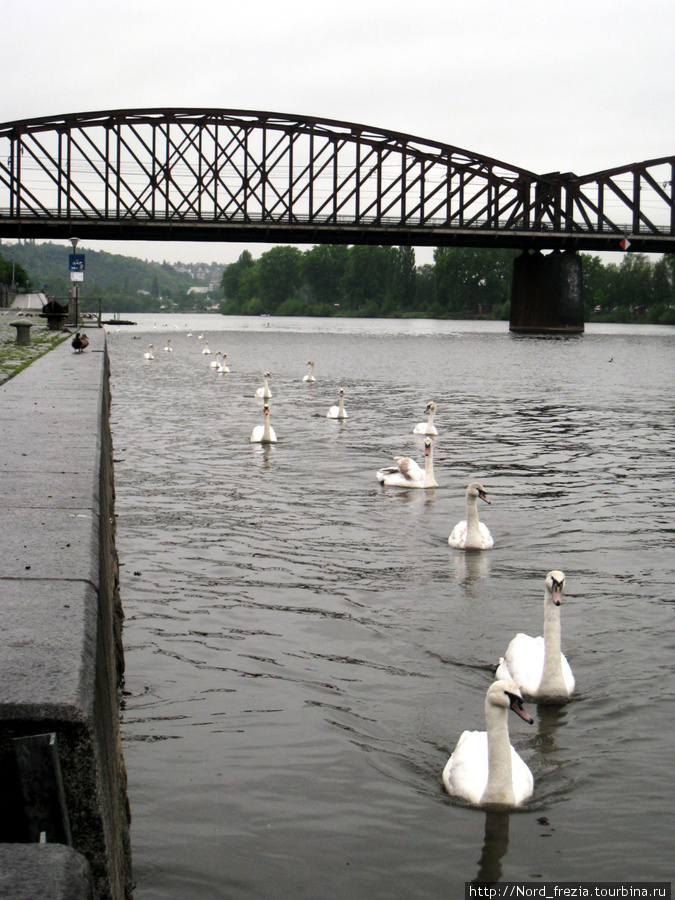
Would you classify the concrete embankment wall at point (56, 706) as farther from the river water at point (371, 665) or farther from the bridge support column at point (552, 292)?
the bridge support column at point (552, 292)

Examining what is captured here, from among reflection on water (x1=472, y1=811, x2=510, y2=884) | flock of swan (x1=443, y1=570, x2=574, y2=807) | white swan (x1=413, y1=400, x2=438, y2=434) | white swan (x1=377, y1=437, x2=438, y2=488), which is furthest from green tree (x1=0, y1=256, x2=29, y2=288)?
reflection on water (x1=472, y1=811, x2=510, y2=884)

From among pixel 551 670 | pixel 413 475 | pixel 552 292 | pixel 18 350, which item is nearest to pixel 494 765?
pixel 551 670

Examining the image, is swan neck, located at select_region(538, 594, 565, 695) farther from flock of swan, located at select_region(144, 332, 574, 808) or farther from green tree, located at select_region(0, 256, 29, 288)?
green tree, located at select_region(0, 256, 29, 288)

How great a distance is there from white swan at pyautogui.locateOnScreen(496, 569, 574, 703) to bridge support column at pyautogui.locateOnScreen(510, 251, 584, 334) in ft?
325

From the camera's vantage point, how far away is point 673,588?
11.2 meters

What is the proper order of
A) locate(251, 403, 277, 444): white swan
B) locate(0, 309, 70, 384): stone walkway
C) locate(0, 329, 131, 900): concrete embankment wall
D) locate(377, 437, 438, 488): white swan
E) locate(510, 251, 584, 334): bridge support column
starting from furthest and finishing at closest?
1. locate(510, 251, 584, 334): bridge support column
2. locate(251, 403, 277, 444): white swan
3. locate(0, 309, 70, 384): stone walkway
4. locate(377, 437, 438, 488): white swan
5. locate(0, 329, 131, 900): concrete embankment wall

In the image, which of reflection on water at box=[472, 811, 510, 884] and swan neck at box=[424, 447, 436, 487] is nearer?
reflection on water at box=[472, 811, 510, 884]

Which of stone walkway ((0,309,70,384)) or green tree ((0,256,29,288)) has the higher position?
green tree ((0,256,29,288))

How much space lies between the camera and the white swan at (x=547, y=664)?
799 centimetres

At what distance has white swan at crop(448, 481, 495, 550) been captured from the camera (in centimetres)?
1247

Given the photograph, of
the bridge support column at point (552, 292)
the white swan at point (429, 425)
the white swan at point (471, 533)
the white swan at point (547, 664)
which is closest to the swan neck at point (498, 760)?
the white swan at point (547, 664)

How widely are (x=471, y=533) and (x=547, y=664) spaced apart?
4.63m

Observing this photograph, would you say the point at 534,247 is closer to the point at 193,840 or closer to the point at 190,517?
the point at 190,517

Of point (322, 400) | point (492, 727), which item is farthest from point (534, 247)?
point (492, 727)
